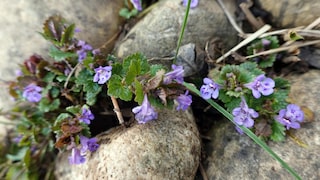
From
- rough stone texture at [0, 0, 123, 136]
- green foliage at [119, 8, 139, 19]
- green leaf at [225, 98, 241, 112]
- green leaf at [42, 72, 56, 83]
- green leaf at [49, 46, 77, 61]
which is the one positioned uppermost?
rough stone texture at [0, 0, 123, 136]

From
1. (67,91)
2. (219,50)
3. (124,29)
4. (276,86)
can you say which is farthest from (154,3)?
(276,86)

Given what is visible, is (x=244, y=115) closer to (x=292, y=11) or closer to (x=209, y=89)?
(x=209, y=89)

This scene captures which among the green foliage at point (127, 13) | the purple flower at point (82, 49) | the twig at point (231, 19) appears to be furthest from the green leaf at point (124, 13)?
the twig at point (231, 19)

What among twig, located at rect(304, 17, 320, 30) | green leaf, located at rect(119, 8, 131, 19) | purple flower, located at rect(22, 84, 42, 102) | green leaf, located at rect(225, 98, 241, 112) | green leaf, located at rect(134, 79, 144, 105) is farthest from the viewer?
green leaf, located at rect(119, 8, 131, 19)

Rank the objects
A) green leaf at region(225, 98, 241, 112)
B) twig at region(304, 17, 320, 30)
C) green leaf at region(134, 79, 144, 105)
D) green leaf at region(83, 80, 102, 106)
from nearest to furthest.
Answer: green leaf at region(134, 79, 144, 105) < green leaf at region(225, 98, 241, 112) < green leaf at region(83, 80, 102, 106) < twig at region(304, 17, 320, 30)

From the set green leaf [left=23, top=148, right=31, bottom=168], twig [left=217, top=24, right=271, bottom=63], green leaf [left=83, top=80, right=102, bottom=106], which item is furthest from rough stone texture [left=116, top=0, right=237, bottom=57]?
green leaf [left=23, top=148, right=31, bottom=168]

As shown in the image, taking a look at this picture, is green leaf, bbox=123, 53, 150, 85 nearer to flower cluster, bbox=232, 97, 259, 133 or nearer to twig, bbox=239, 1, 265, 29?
flower cluster, bbox=232, 97, 259, 133

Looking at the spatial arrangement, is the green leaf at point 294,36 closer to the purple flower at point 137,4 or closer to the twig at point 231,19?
the twig at point 231,19
